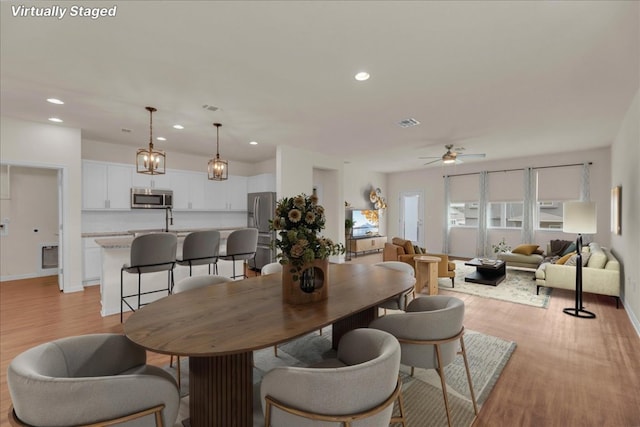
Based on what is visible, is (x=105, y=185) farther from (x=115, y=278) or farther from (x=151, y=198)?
(x=115, y=278)

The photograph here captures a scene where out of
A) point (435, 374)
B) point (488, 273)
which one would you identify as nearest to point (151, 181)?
point (435, 374)

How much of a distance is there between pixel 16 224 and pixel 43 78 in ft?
14.0

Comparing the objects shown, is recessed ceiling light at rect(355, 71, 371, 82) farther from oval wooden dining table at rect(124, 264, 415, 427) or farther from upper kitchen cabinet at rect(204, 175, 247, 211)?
upper kitchen cabinet at rect(204, 175, 247, 211)

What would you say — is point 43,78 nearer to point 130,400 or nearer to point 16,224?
point 130,400

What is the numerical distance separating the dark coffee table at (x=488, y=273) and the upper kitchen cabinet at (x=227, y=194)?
5421 mm

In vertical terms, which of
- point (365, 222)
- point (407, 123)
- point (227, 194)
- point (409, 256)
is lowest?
point (409, 256)

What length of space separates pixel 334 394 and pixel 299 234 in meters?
0.93

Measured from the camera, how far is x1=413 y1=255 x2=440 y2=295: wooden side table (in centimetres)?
457

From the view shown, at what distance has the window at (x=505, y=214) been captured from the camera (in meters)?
7.49

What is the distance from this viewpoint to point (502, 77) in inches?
116

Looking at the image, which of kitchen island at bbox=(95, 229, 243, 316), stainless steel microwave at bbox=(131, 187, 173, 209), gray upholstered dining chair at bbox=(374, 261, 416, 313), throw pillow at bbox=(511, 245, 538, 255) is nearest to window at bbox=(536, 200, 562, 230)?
throw pillow at bbox=(511, 245, 538, 255)

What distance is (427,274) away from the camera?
4.64 meters

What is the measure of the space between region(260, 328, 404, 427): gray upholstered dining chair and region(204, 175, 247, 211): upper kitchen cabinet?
20.7 feet

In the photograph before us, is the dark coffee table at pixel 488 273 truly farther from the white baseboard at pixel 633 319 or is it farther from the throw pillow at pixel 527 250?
the white baseboard at pixel 633 319
